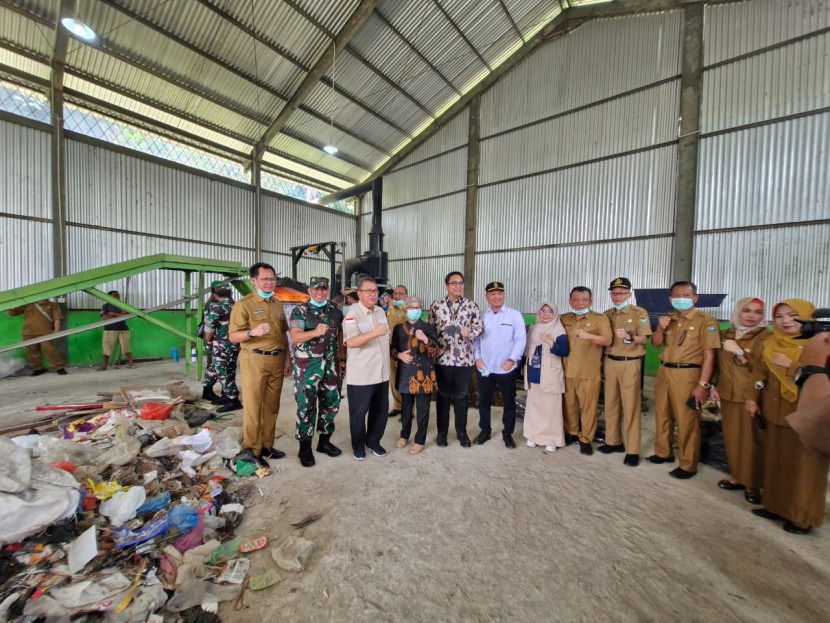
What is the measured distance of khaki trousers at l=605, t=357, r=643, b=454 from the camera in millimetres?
3062

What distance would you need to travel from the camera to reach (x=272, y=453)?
10.2 feet

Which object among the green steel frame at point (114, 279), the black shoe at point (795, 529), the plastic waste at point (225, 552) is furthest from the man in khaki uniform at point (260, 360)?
the black shoe at point (795, 529)

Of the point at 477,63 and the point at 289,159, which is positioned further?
the point at 289,159

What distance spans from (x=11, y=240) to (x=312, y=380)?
8.53m

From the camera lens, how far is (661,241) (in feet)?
25.7

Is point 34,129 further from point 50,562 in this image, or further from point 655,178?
point 655,178

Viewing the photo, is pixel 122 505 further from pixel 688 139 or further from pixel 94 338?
pixel 688 139

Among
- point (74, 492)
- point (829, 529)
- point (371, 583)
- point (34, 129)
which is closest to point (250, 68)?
point (34, 129)

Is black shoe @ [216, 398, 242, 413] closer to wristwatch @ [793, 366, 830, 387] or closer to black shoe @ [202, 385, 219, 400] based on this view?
black shoe @ [202, 385, 219, 400]

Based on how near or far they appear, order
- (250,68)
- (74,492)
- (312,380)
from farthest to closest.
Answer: (250,68)
(312,380)
(74,492)

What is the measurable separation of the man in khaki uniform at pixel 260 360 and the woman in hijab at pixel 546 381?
8.19ft

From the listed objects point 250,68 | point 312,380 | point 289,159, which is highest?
point 250,68

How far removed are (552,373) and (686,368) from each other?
3.54 feet

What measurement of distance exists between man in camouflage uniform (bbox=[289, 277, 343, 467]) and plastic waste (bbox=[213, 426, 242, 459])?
57 cm
